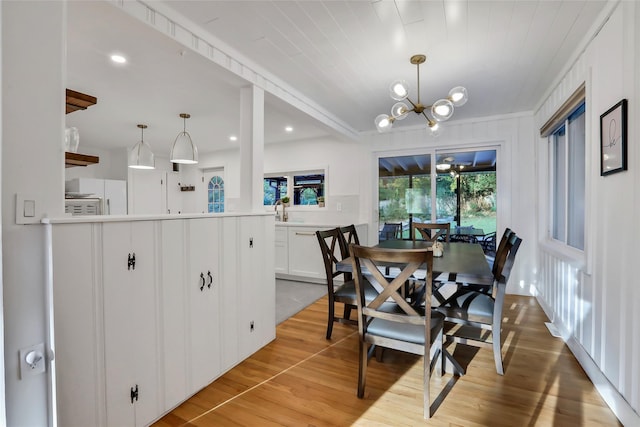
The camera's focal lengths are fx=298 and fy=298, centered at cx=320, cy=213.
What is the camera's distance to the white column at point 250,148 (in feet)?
8.50

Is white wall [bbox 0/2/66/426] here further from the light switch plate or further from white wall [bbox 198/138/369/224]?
white wall [bbox 198/138/369/224]

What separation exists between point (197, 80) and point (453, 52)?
2270 millimetres

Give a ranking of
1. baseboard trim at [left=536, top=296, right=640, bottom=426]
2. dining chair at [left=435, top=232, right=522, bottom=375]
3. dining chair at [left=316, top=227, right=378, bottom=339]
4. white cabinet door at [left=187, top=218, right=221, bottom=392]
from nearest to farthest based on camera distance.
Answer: baseboard trim at [left=536, top=296, right=640, bottom=426] → white cabinet door at [left=187, top=218, right=221, bottom=392] → dining chair at [left=435, top=232, right=522, bottom=375] → dining chair at [left=316, top=227, right=378, bottom=339]

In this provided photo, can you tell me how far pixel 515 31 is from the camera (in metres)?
2.15

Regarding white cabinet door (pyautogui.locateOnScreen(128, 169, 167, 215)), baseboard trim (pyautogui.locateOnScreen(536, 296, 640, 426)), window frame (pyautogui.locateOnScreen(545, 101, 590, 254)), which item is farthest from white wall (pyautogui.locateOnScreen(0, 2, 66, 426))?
white cabinet door (pyautogui.locateOnScreen(128, 169, 167, 215))

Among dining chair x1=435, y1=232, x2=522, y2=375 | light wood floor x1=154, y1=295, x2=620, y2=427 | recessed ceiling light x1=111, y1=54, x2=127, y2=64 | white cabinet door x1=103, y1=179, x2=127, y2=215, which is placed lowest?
light wood floor x1=154, y1=295, x2=620, y2=427

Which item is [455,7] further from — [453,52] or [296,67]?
[296,67]

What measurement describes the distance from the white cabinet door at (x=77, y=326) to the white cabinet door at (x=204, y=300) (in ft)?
1.87

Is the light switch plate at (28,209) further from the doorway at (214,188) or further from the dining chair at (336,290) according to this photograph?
the doorway at (214,188)

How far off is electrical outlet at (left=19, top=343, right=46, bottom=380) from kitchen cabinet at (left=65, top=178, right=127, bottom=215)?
4.14 meters

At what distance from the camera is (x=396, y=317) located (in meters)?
1.76

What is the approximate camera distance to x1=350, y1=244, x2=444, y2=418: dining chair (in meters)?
1.66

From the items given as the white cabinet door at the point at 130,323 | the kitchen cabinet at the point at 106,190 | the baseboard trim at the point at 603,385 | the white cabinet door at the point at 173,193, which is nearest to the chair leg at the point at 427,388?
the baseboard trim at the point at 603,385

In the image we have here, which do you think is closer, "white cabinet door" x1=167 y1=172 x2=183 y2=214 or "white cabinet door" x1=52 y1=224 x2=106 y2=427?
"white cabinet door" x1=52 y1=224 x2=106 y2=427
